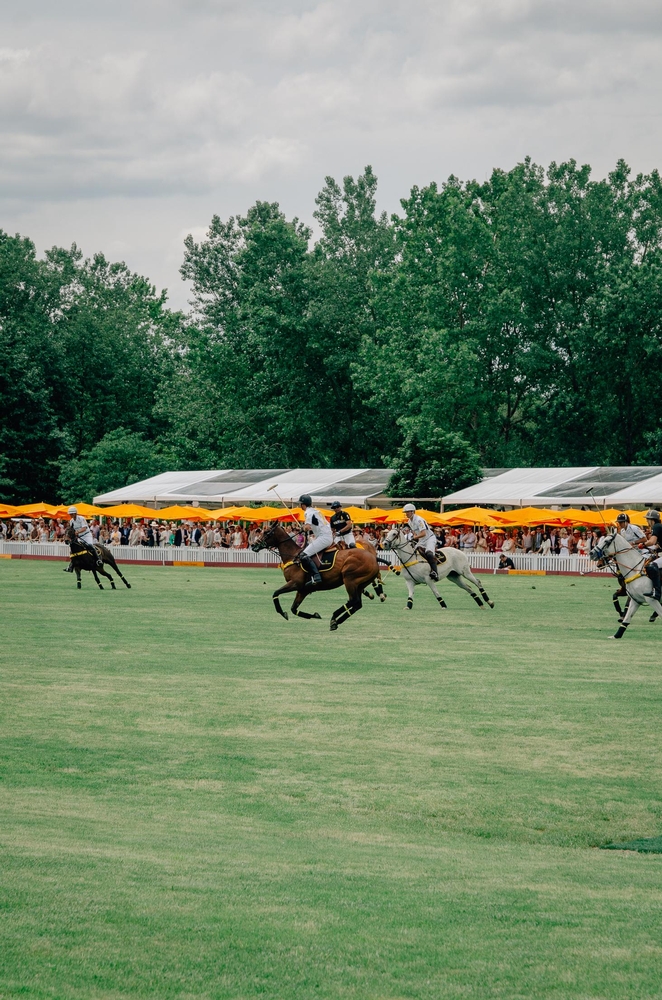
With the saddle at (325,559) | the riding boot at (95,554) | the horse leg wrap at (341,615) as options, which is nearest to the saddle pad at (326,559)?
the saddle at (325,559)

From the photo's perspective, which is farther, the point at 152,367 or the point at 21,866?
the point at 152,367

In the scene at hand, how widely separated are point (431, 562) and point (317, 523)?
5016mm

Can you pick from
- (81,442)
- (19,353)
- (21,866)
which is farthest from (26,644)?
(81,442)

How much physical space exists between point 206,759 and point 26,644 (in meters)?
8.50

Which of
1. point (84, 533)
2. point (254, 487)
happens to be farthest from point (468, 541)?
point (84, 533)

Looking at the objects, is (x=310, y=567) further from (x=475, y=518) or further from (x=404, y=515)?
(x=475, y=518)

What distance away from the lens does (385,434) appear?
73.6 meters

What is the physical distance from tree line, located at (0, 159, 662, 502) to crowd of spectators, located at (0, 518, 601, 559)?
25.0 feet

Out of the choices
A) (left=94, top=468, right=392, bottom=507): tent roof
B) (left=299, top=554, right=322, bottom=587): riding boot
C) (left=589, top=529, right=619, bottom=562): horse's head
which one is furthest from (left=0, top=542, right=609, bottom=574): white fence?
(left=589, top=529, right=619, bottom=562): horse's head

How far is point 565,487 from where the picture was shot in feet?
168

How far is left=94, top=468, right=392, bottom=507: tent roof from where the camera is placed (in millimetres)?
57688

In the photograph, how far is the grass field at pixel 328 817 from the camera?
5.14m

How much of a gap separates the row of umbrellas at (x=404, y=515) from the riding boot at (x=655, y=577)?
12.9m

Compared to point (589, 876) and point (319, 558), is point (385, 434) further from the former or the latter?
point (589, 876)
